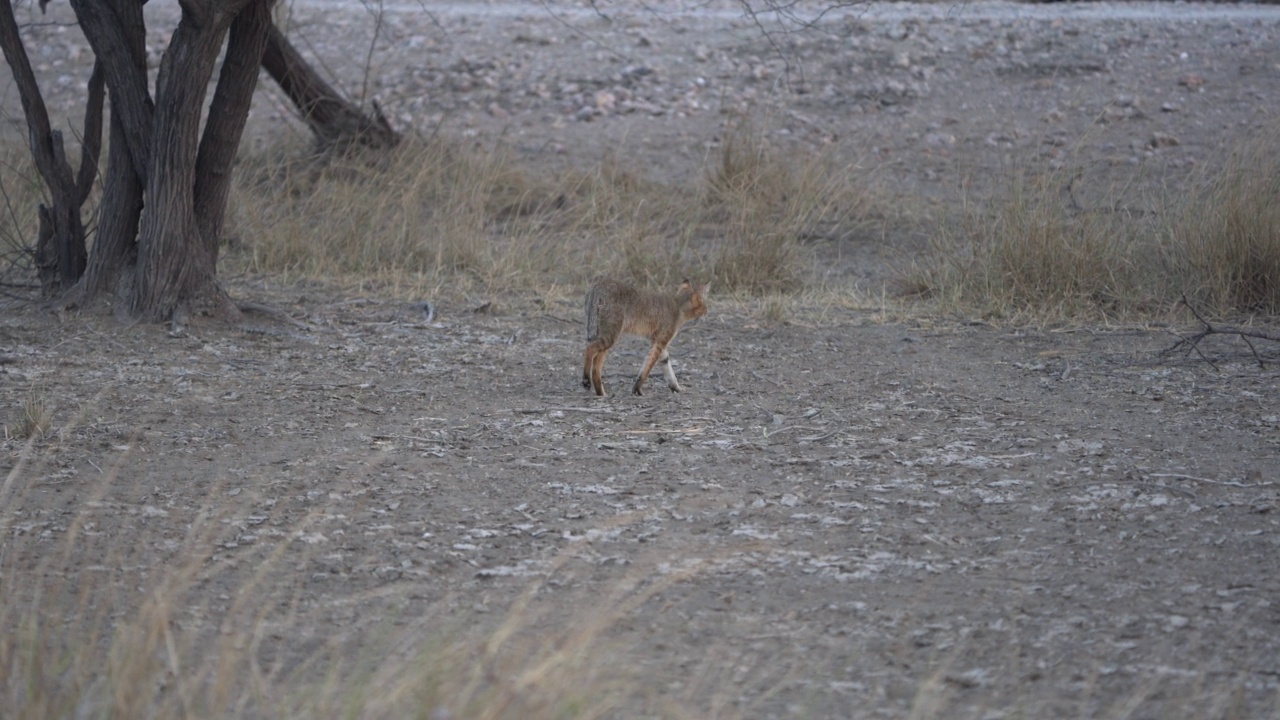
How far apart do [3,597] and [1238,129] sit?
492 inches

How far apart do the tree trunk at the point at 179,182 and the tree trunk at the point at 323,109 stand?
371 centimetres

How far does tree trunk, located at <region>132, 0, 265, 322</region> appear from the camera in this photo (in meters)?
6.77

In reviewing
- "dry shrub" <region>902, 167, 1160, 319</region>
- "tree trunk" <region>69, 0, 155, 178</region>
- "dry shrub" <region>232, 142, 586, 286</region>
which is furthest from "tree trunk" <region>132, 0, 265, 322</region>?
"dry shrub" <region>902, 167, 1160, 319</region>

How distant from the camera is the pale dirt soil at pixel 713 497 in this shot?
3508 millimetres

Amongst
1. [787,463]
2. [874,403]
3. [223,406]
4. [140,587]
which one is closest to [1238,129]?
[874,403]

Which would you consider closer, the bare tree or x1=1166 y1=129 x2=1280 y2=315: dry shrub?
the bare tree

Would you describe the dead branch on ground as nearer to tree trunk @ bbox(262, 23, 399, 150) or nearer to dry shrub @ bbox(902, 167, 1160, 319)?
dry shrub @ bbox(902, 167, 1160, 319)

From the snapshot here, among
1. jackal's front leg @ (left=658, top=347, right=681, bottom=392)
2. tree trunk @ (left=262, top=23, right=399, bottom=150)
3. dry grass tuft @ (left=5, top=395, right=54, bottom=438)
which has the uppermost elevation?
tree trunk @ (left=262, top=23, right=399, bottom=150)

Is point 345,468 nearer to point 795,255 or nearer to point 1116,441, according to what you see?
point 1116,441

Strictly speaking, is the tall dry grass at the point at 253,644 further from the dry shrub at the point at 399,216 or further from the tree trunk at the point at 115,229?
the dry shrub at the point at 399,216

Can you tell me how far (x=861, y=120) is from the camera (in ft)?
46.2

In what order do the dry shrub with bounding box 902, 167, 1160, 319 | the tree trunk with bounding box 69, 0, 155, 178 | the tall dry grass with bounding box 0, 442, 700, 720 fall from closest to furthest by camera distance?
the tall dry grass with bounding box 0, 442, 700, 720 < the tree trunk with bounding box 69, 0, 155, 178 < the dry shrub with bounding box 902, 167, 1160, 319

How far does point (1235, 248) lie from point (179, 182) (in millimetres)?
6152

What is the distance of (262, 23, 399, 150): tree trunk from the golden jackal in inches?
206
